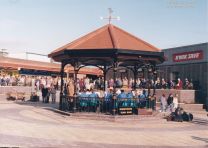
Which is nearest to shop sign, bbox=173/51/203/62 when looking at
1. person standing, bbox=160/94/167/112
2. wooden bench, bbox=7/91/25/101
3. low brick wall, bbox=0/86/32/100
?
person standing, bbox=160/94/167/112

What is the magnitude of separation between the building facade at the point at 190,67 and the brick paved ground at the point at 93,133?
1411 cm

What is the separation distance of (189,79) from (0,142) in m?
26.5

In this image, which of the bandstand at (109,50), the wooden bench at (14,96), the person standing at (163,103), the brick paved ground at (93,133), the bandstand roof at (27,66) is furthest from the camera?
the bandstand roof at (27,66)

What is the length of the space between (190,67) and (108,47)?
18.4 meters

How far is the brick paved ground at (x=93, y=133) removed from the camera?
12.3 metres

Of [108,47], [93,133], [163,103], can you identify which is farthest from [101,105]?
[163,103]

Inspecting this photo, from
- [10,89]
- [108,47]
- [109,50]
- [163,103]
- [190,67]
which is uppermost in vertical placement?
[190,67]

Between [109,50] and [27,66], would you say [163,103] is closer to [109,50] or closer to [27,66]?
[109,50]

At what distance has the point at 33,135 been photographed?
13.4 m

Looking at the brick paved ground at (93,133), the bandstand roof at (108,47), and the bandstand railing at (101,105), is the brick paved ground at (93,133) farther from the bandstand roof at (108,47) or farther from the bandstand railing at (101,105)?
the bandstand roof at (108,47)

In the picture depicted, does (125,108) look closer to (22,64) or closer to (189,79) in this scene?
(189,79)

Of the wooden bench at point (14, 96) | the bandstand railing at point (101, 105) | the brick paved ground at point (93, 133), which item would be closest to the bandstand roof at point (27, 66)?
the wooden bench at point (14, 96)

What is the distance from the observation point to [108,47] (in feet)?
62.7

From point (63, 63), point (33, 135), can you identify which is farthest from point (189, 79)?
point (33, 135)
